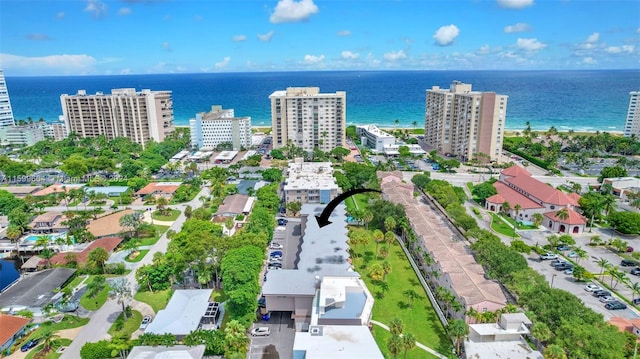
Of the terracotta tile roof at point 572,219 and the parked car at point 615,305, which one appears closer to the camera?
the parked car at point 615,305

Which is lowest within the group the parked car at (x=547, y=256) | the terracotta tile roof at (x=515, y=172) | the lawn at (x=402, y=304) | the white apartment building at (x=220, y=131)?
the lawn at (x=402, y=304)

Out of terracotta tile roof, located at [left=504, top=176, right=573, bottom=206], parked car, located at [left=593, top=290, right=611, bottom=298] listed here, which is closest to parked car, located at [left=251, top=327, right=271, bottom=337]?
parked car, located at [left=593, top=290, right=611, bottom=298]

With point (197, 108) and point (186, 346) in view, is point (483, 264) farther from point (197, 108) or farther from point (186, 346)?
point (197, 108)

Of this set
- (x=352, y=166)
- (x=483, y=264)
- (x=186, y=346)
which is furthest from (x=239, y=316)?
(x=352, y=166)

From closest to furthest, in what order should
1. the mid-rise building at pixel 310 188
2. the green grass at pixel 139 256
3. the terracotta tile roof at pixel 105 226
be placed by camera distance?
the green grass at pixel 139 256, the terracotta tile roof at pixel 105 226, the mid-rise building at pixel 310 188

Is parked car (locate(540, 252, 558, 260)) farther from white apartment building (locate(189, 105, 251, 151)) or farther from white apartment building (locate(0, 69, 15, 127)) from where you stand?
white apartment building (locate(0, 69, 15, 127))

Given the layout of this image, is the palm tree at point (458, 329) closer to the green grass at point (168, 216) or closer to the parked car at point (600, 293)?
the parked car at point (600, 293)

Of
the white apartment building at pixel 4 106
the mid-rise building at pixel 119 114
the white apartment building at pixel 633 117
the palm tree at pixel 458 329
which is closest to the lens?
the palm tree at pixel 458 329

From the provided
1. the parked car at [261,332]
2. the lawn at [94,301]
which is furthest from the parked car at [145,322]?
the parked car at [261,332]
